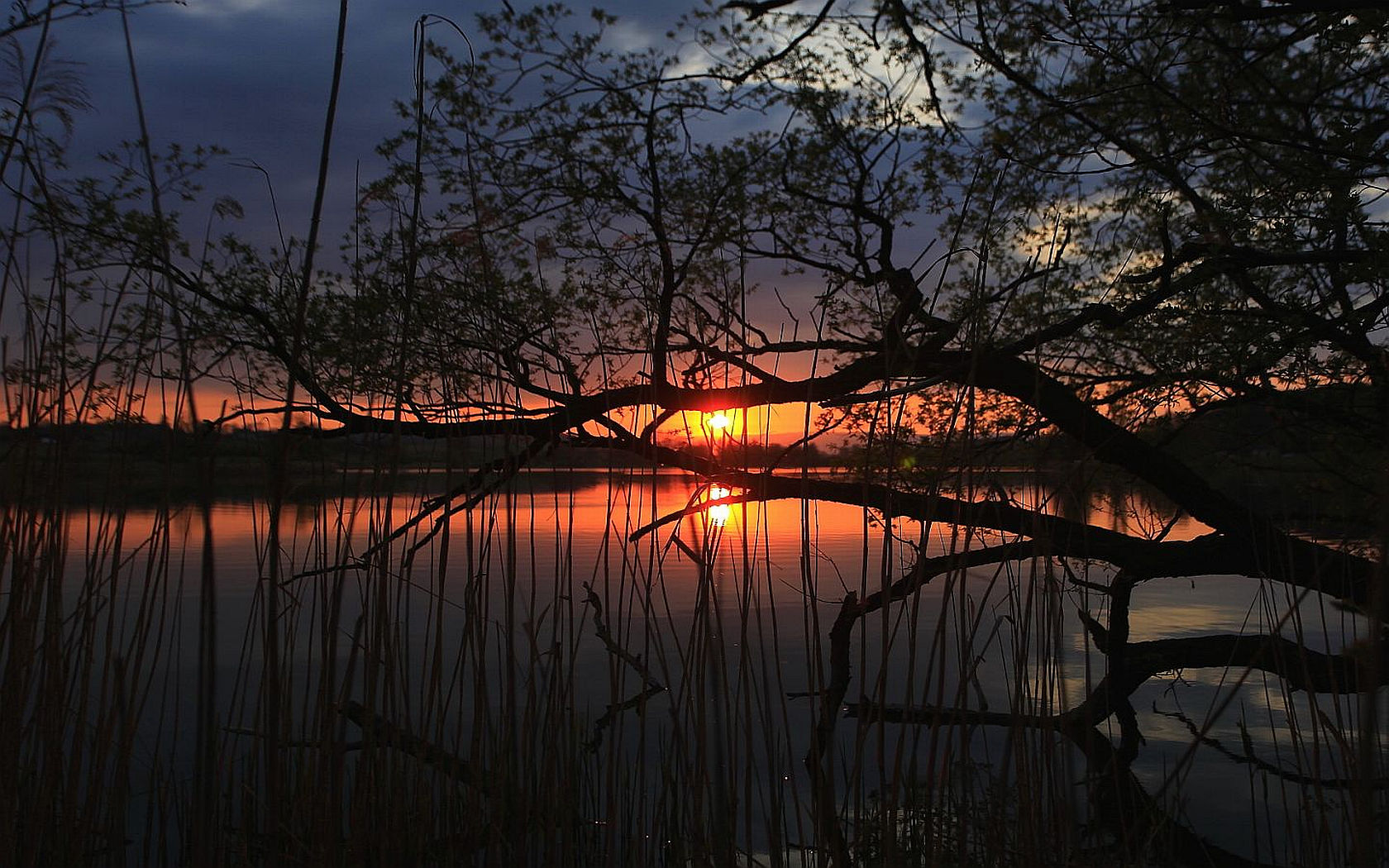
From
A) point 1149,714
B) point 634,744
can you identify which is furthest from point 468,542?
point 1149,714

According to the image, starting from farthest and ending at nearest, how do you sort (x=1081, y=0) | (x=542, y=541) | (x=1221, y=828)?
(x=542, y=541) → (x=1221, y=828) → (x=1081, y=0)

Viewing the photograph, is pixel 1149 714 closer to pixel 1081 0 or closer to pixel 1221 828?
pixel 1221 828

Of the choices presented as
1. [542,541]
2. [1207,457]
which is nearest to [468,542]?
[1207,457]

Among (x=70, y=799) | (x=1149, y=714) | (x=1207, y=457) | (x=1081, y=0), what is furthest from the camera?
(x=1149, y=714)

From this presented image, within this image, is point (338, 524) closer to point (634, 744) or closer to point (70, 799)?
point (70, 799)

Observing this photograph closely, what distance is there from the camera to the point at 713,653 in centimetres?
145

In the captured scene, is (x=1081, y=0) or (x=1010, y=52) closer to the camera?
(x=1081, y=0)

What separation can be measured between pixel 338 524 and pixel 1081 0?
260cm

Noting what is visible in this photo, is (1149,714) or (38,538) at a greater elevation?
(38,538)

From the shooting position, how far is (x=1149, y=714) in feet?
13.1

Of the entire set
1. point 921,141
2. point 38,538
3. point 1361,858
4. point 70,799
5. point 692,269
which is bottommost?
point 70,799

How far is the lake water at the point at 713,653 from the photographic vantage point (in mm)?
1494

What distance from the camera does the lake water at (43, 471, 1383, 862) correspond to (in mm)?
1494

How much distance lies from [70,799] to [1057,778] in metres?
1.71
